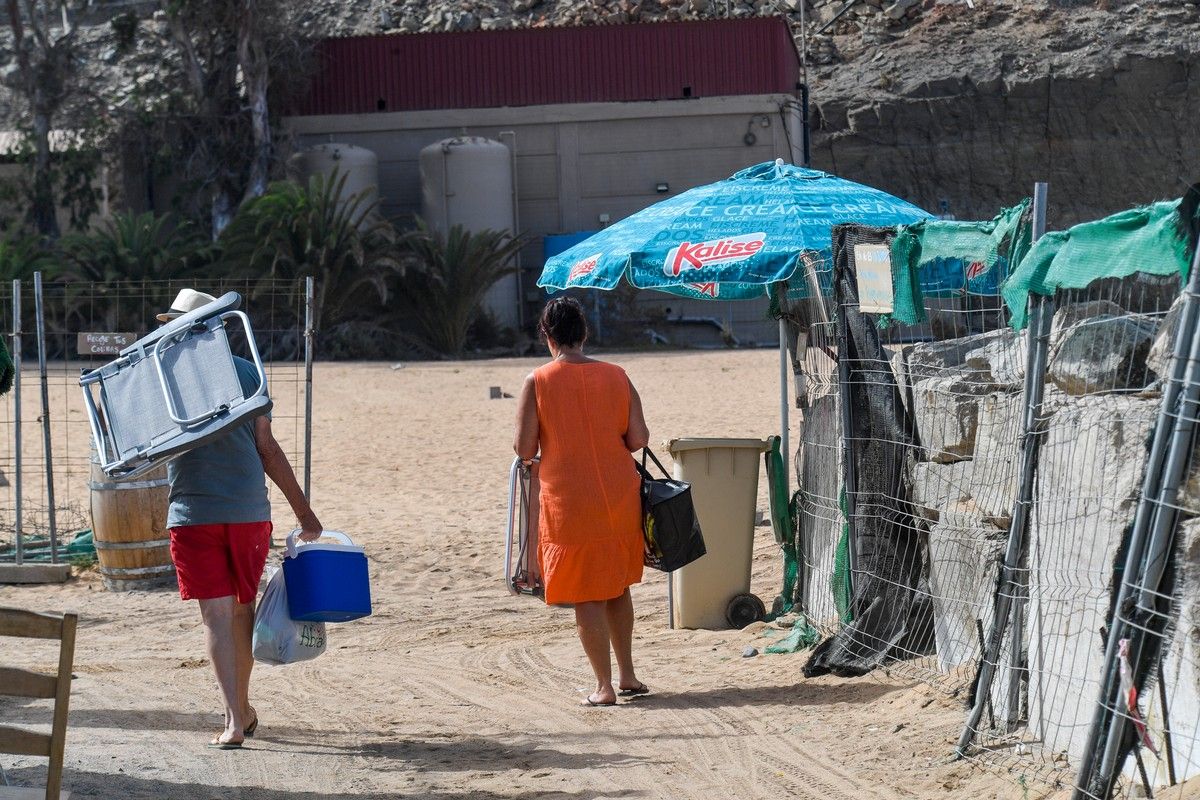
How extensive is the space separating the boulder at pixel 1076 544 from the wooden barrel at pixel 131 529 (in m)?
5.86

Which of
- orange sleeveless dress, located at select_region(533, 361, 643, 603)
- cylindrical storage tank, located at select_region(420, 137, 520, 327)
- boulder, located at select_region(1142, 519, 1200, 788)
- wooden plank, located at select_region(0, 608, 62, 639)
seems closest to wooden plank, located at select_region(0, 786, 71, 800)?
wooden plank, located at select_region(0, 608, 62, 639)

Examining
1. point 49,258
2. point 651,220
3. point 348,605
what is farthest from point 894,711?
→ point 49,258

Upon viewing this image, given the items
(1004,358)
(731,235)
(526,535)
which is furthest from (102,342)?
(1004,358)

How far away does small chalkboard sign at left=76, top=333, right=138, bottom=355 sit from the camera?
8828 mm

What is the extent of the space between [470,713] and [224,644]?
4.07 feet

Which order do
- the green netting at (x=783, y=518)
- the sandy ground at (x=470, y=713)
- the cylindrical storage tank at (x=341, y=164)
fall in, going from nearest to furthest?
the sandy ground at (x=470, y=713)
the green netting at (x=783, y=518)
the cylindrical storage tank at (x=341, y=164)

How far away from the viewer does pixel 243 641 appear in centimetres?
536

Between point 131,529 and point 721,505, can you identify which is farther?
point 131,529

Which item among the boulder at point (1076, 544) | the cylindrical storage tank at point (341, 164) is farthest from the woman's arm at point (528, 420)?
the cylindrical storage tank at point (341, 164)

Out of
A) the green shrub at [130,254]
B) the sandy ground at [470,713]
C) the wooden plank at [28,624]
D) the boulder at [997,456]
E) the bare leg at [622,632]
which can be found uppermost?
the green shrub at [130,254]

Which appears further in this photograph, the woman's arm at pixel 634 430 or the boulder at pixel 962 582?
the woman's arm at pixel 634 430

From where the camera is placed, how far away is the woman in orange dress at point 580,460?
5.72 metres

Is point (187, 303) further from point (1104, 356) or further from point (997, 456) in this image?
point (1104, 356)

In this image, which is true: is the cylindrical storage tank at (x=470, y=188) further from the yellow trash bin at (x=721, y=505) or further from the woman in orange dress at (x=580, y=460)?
the woman in orange dress at (x=580, y=460)
